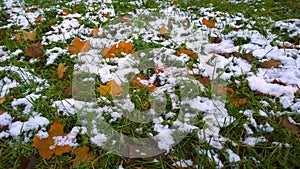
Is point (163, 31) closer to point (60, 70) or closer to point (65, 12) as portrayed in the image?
point (60, 70)

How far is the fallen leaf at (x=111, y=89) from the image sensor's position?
1.77m

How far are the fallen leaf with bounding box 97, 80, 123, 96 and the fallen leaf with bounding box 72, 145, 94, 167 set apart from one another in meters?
0.47

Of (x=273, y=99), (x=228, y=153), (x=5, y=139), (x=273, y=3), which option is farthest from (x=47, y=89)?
(x=273, y=3)

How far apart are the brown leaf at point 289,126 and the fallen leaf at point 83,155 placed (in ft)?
3.49

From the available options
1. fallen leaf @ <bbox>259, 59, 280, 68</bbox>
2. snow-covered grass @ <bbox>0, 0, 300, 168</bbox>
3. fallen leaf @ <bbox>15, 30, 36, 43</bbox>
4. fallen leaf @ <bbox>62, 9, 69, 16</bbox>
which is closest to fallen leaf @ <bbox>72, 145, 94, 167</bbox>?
snow-covered grass @ <bbox>0, 0, 300, 168</bbox>

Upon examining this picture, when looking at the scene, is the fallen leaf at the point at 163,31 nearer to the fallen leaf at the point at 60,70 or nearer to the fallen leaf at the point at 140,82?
the fallen leaf at the point at 140,82

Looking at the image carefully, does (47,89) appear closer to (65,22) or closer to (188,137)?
(188,137)

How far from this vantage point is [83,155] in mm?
1362

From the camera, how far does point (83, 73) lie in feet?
6.58

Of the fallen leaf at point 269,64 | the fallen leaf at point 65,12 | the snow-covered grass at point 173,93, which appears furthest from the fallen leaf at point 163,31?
the fallen leaf at point 65,12

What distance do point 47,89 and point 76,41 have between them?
648mm

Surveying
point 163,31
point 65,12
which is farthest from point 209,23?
point 65,12

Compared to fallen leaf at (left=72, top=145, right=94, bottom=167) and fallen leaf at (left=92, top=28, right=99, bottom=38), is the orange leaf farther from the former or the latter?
fallen leaf at (left=72, top=145, right=94, bottom=167)

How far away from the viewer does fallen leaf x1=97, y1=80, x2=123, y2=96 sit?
1773mm
